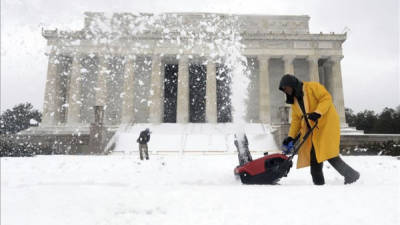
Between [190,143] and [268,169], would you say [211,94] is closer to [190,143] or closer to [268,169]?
[190,143]

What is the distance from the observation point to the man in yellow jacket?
4.41 m

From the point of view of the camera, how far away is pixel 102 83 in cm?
3203

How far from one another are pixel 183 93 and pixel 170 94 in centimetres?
518

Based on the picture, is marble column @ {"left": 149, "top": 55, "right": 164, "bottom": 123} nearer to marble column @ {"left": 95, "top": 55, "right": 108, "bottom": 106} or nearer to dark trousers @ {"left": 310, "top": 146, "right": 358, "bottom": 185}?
marble column @ {"left": 95, "top": 55, "right": 108, "bottom": 106}

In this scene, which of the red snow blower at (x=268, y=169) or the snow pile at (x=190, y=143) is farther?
the snow pile at (x=190, y=143)

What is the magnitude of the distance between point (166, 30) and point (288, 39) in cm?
1321

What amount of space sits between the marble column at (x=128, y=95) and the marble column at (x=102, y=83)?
6.81 feet

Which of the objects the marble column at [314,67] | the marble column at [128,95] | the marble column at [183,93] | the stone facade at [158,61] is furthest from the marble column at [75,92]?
the marble column at [314,67]

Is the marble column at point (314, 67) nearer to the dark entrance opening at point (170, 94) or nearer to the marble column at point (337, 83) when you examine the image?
the marble column at point (337, 83)

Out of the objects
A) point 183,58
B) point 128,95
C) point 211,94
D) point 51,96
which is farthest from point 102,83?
point 211,94

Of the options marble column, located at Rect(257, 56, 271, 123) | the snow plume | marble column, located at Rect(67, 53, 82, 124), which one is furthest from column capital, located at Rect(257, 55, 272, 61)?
marble column, located at Rect(67, 53, 82, 124)

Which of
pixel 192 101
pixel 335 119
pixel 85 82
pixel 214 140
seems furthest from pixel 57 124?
pixel 335 119

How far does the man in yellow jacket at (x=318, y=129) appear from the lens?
4.41 metres

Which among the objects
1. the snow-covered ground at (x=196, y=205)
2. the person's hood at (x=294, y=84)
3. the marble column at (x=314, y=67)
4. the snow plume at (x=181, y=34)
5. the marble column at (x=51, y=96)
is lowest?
the snow-covered ground at (x=196, y=205)
